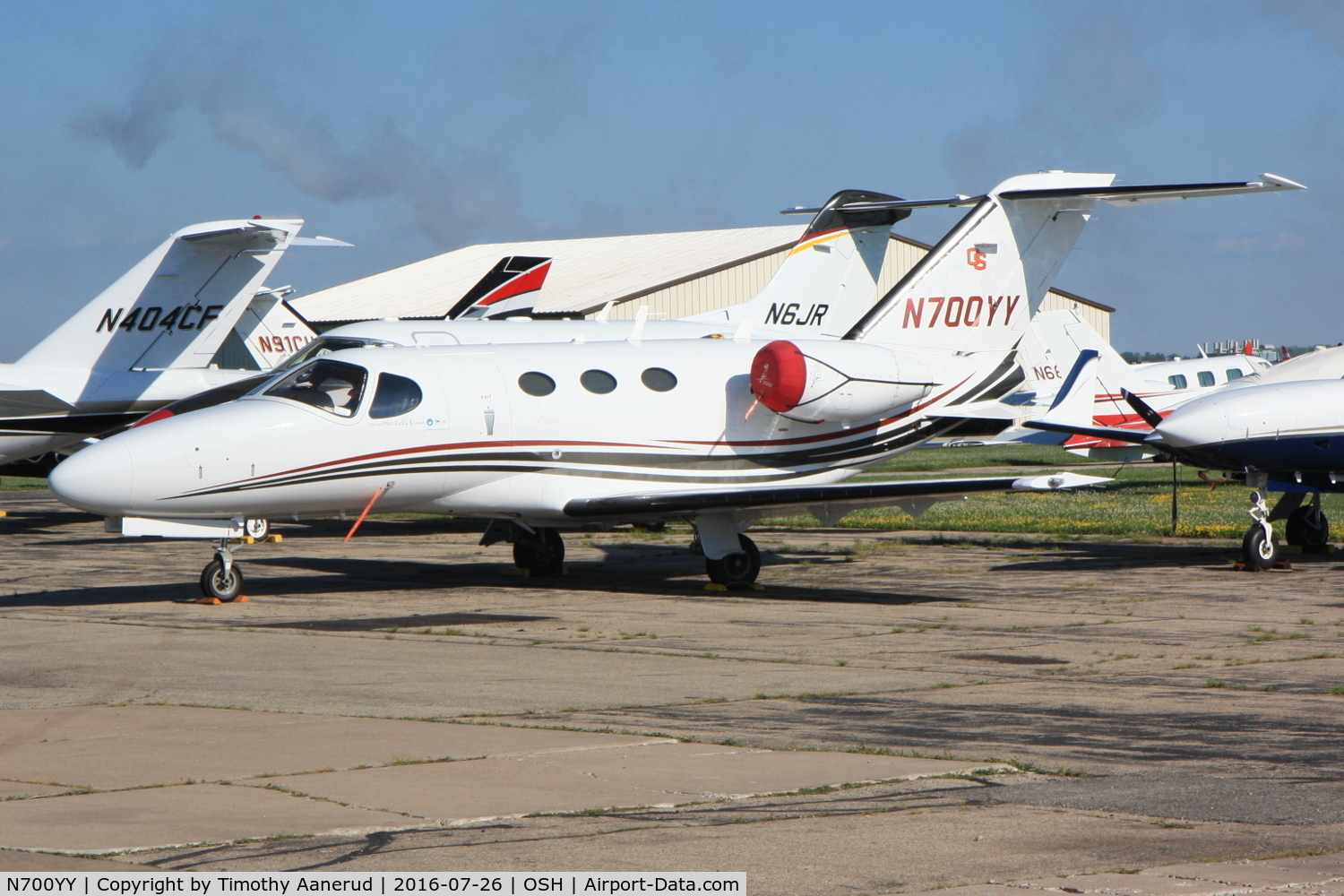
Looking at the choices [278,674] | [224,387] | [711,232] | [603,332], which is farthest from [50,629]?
[711,232]

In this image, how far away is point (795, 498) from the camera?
49.2 feet

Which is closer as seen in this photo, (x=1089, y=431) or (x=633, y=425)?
→ (x=633, y=425)

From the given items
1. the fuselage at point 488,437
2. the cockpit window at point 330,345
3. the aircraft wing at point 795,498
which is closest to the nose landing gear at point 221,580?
the fuselage at point 488,437

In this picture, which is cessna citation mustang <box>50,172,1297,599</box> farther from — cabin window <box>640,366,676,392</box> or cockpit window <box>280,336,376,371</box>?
cockpit window <box>280,336,376,371</box>

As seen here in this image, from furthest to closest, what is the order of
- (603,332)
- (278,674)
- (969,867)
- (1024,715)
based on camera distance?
(603,332) → (278,674) → (1024,715) → (969,867)

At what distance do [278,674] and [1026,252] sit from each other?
1191cm

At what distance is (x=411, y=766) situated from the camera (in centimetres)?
702

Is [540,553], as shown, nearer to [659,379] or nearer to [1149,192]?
[659,379]

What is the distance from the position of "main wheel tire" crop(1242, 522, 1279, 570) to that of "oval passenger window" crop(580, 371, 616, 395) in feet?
26.3

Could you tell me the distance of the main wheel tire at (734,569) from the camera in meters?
16.2

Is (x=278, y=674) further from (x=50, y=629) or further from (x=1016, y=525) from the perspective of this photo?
(x=1016, y=525)

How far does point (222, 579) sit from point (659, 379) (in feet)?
17.1

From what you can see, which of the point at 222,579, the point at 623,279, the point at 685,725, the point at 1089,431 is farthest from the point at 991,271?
the point at 623,279

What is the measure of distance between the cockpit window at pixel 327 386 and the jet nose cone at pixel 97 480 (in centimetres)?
181
